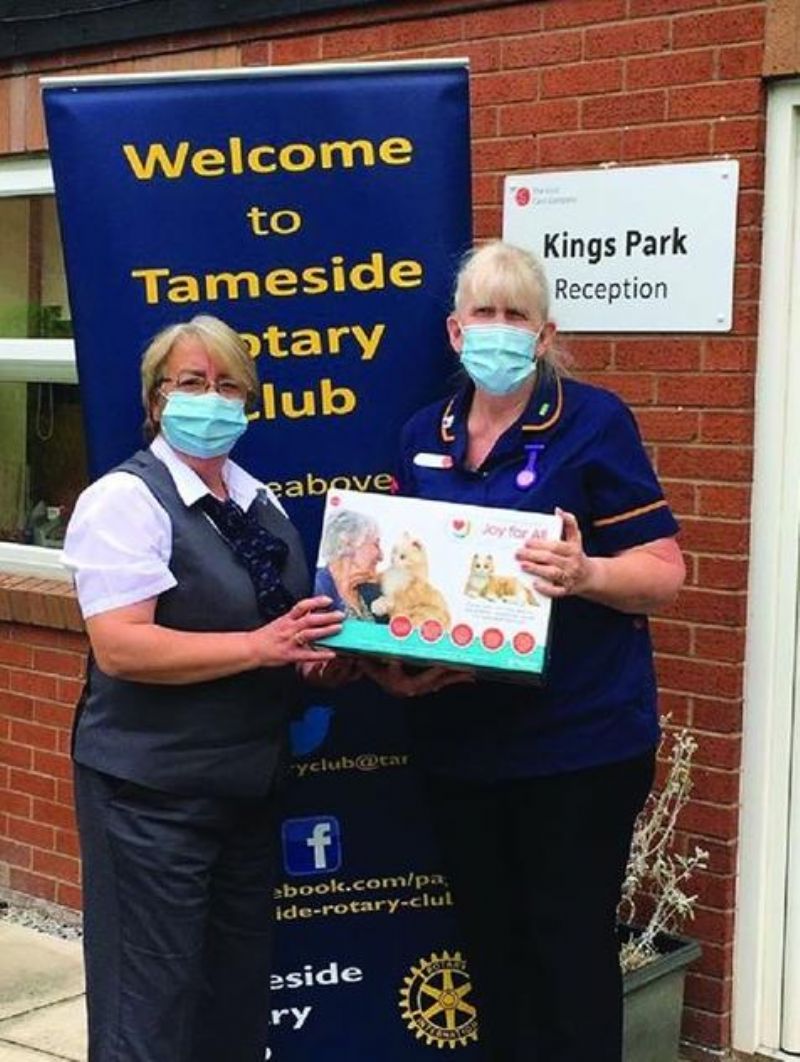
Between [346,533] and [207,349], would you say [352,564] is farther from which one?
[207,349]

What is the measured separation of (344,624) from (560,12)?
1914 millimetres

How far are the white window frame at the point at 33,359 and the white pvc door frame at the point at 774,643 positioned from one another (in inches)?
99.3

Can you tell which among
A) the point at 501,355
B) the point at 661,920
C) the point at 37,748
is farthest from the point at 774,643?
the point at 37,748

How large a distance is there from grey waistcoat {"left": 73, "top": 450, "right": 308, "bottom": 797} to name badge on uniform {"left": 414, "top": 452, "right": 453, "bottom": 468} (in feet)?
1.35

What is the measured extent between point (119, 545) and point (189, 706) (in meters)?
0.32

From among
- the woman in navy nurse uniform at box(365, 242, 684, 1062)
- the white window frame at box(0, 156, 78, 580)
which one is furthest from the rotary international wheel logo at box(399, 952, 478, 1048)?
the white window frame at box(0, 156, 78, 580)

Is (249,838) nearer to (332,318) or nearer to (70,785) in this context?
(332,318)

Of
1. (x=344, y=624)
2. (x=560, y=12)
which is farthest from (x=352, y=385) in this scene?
(x=560, y=12)

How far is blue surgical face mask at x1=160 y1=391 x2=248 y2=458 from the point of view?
2.72m

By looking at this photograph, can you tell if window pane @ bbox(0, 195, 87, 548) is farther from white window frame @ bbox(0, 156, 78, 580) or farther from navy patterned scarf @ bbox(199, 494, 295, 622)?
navy patterned scarf @ bbox(199, 494, 295, 622)

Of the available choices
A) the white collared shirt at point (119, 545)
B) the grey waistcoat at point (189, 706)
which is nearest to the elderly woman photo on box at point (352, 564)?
the grey waistcoat at point (189, 706)

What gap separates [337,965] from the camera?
11.2 feet

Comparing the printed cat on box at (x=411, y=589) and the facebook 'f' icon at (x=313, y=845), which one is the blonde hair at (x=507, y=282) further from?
the facebook 'f' icon at (x=313, y=845)

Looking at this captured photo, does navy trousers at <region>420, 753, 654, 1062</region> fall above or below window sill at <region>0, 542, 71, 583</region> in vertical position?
below
